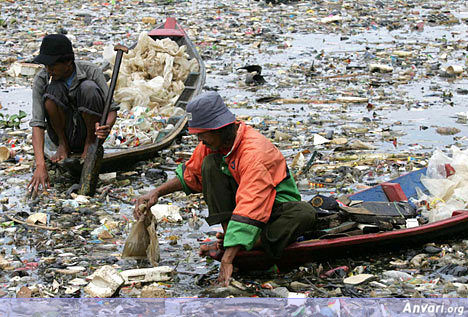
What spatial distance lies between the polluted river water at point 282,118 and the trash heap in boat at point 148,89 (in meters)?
0.33

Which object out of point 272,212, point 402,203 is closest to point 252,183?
point 272,212

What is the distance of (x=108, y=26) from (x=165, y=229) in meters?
11.6

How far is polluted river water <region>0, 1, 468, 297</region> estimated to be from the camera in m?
4.42

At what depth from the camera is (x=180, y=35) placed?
1048cm

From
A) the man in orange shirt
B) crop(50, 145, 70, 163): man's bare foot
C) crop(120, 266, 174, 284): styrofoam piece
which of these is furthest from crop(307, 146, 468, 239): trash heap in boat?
crop(50, 145, 70, 163): man's bare foot

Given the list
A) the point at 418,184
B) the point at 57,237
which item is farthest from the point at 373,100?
the point at 57,237

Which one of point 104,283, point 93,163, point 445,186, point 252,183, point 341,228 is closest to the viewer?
point 252,183

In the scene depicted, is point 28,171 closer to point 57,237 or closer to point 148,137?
point 148,137

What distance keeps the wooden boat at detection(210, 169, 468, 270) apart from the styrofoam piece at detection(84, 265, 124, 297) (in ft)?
2.03

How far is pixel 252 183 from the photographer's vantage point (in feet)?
12.9

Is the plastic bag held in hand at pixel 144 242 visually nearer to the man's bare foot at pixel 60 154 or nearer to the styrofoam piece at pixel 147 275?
the styrofoam piece at pixel 147 275

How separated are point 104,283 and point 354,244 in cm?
154

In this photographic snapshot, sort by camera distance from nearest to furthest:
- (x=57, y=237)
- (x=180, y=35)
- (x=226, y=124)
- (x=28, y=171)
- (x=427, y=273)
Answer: (x=226, y=124) < (x=427, y=273) < (x=57, y=237) < (x=28, y=171) < (x=180, y=35)

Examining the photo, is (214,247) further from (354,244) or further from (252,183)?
(354,244)
